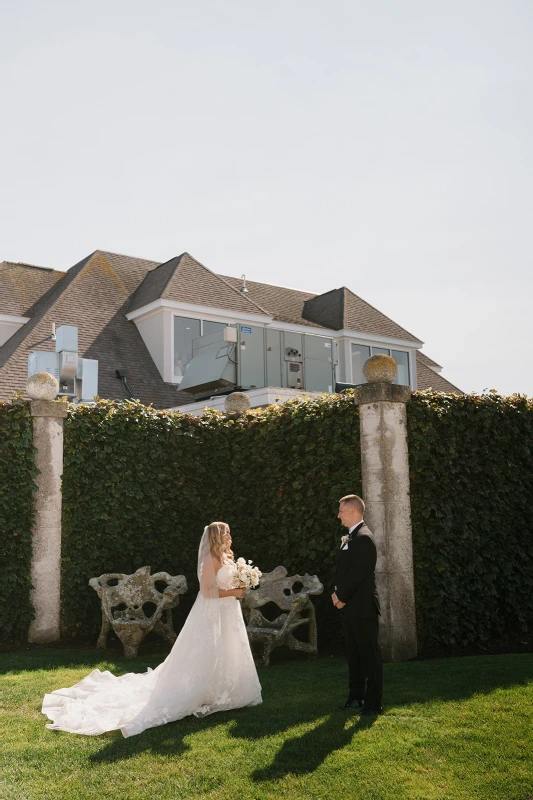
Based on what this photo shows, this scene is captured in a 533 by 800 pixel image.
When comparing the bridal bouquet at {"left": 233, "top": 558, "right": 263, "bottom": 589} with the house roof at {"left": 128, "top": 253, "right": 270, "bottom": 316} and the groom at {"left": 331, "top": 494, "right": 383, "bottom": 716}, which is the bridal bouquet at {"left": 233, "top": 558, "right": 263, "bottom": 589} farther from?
the house roof at {"left": 128, "top": 253, "right": 270, "bottom": 316}

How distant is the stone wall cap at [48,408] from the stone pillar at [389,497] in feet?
13.7

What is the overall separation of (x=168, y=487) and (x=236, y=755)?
5.92m

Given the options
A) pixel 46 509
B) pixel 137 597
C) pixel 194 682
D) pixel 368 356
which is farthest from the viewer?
pixel 368 356

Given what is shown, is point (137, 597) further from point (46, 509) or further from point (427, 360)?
point (427, 360)

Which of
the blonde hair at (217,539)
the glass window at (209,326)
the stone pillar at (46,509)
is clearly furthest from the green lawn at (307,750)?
the glass window at (209,326)

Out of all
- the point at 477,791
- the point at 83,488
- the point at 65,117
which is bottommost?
the point at 477,791

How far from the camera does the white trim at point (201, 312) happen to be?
840 inches

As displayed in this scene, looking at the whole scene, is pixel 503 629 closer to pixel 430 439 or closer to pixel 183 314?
pixel 430 439

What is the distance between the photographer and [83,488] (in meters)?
10.3

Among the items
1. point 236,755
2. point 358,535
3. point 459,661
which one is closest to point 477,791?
point 236,755

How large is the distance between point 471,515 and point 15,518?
6.04 meters

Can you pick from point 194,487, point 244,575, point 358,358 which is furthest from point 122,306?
point 244,575

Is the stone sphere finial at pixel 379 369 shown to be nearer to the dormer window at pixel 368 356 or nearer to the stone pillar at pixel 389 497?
the stone pillar at pixel 389 497

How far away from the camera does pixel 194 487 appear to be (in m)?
11.1
